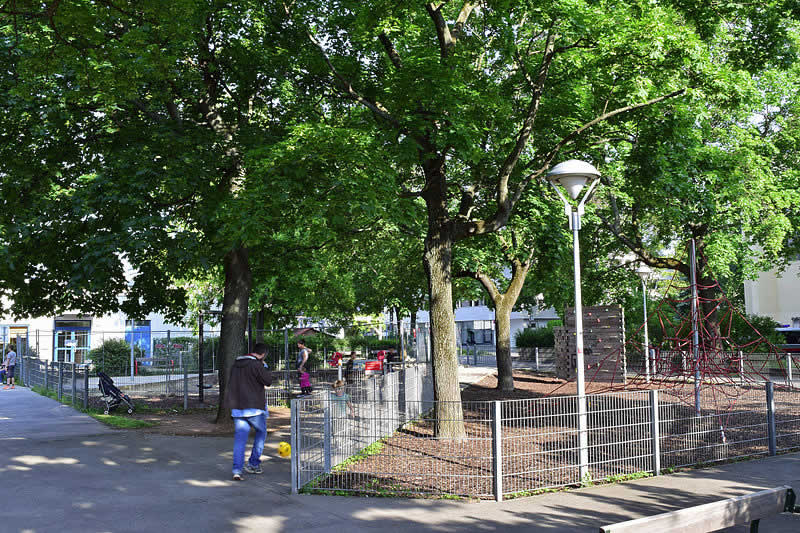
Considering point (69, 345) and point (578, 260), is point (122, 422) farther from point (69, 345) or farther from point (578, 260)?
point (69, 345)

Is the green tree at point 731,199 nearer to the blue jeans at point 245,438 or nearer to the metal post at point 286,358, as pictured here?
the metal post at point 286,358

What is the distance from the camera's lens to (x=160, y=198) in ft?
42.2

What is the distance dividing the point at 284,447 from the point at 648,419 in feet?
18.0

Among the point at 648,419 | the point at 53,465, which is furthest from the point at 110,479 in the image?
the point at 648,419

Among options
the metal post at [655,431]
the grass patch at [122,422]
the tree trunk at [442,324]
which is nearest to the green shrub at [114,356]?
the grass patch at [122,422]

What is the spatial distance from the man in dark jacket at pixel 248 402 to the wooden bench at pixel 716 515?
18.3 ft

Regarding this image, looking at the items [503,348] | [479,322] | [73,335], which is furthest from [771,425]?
[479,322]

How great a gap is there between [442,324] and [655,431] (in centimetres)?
419

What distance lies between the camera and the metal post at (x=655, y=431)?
870cm

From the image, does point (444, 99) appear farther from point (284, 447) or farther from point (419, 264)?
point (419, 264)

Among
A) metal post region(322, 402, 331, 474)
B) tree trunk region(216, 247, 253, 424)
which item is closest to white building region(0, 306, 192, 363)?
tree trunk region(216, 247, 253, 424)

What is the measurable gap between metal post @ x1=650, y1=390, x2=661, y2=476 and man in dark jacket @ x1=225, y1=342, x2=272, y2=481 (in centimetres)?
519

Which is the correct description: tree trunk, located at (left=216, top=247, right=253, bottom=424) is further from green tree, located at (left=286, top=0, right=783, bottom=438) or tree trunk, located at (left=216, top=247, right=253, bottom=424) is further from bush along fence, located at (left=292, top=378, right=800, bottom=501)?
bush along fence, located at (left=292, top=378, right=800, bottom=501)

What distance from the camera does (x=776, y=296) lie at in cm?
4719
